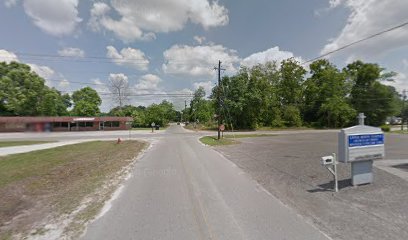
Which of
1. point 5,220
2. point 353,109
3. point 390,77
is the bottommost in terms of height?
point 5,220

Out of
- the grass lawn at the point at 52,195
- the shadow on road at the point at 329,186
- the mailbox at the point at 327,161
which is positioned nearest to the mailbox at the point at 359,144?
the mailbox at the point at 327,161

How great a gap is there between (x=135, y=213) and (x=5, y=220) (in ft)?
8.77

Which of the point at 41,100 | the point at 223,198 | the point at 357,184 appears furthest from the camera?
the point at 41,100

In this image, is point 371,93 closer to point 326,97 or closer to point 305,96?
point 326,97

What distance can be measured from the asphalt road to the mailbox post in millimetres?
2696

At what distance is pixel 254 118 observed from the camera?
4888 centimetres

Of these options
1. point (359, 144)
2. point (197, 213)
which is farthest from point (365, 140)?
point (197, 213)

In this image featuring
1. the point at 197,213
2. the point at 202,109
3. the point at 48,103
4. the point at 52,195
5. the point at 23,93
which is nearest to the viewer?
the point at 197,213

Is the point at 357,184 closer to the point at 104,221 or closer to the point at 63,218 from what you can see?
the point at 104,221

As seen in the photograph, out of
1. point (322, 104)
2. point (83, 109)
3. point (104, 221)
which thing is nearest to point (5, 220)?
point (104, 221)

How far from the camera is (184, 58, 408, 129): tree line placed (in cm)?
4866

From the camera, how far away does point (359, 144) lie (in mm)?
6457

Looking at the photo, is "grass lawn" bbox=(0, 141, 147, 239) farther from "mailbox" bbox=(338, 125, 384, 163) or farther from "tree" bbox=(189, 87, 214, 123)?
"tree" bbox=(189, 87, 214, 123)

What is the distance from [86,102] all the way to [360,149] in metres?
73.4
